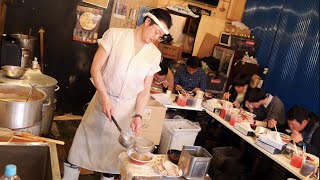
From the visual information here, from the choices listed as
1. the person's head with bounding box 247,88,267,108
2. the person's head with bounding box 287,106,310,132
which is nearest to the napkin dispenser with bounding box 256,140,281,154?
the person's head with bounding box 287,106,310,132

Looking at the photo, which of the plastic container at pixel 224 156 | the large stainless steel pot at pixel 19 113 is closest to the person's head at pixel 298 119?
the plastic container at pixel 224 156

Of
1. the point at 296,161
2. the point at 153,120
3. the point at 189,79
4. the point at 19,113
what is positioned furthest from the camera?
the point at 189,79

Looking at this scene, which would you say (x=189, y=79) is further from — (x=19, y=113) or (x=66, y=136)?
(x=19, y=113)

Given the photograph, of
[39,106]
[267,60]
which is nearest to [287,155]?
[39,106]

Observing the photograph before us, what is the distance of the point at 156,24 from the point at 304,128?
2.69 m

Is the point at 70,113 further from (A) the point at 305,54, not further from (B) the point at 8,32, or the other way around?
(A) the point at 305,54

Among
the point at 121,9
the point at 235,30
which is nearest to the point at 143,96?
the point at 121,9

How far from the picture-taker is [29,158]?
1.67 m

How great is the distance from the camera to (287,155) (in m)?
3.48

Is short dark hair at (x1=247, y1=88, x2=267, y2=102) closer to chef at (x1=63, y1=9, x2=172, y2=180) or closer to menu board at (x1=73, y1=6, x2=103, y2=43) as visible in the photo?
chef at (x1=63, y1=9, x2=172, y2=180)

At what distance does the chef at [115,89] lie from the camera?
2.75 metres

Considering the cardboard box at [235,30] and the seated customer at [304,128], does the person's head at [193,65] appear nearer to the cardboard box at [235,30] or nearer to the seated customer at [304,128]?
the seated customer at [304,128]

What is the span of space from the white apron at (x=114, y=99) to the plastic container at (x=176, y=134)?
127 centimetres

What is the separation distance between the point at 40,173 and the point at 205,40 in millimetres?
5976
